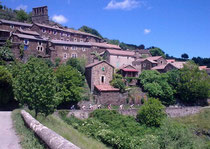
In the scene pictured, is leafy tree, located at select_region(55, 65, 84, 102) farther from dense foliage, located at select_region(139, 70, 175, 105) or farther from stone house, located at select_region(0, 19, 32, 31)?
stone house, located at select_region(0, 19, 32, 31)

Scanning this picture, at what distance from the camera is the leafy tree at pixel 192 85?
3945 centimetres

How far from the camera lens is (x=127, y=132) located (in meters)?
26.0

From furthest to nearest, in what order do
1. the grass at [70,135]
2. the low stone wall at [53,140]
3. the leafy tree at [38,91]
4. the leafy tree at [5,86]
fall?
the leafy tree at [5,86] < the leafy tree at [38,91] < the grass at [70,135] < the low stone wall at [53,140]

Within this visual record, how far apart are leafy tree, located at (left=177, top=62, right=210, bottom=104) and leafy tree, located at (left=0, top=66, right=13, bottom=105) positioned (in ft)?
108

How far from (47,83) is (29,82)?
1.68m

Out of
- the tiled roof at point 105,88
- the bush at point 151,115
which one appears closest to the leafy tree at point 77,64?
the tiled roof at point 105,88

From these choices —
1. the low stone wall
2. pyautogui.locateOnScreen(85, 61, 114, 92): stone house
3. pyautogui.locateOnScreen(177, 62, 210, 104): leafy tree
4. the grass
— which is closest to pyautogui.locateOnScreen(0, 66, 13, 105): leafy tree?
the grass

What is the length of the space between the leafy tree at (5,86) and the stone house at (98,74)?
1577 centimetres

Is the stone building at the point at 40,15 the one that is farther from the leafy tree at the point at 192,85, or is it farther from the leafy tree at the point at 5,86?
the leafy tree at the point at 192,85

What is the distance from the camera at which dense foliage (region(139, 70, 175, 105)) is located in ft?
127

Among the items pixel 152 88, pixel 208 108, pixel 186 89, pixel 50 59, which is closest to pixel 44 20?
pixel 50 59

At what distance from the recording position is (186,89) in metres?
39.9

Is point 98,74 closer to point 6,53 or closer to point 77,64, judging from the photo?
point 77,64

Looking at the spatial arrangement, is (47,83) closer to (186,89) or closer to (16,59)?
(16,59)
